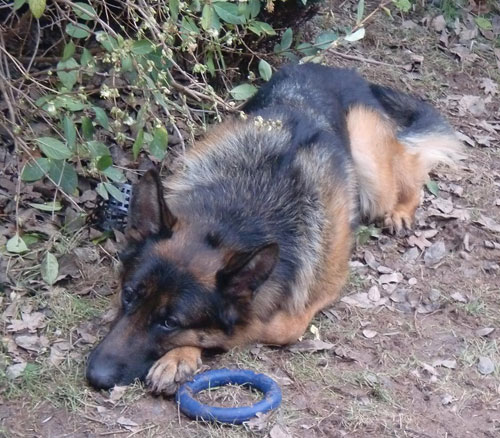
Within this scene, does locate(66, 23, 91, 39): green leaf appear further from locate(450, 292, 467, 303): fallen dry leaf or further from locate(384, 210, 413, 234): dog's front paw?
locate(450, 292, 467, 303): fallen dry leaf

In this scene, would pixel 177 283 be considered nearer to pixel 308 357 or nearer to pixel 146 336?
pixel 146 336

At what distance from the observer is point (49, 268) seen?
478 centimetres

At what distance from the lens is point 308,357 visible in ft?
15.6

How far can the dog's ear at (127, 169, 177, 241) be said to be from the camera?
4.24 metres

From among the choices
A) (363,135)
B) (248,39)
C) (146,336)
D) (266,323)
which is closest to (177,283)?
(146,336)

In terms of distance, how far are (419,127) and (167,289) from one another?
351cm

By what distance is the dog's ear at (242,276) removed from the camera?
13.5 ft

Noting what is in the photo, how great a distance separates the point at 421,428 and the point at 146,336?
1.53 m

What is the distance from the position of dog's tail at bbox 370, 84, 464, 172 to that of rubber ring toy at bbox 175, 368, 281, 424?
305cm

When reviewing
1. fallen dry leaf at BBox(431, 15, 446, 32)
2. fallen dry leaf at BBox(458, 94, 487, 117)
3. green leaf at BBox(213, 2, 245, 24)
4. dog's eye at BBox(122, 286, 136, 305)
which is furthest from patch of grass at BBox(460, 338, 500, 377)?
fallen dry leaf at BBox(431, 15, 446, 32)

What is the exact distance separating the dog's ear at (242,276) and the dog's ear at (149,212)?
0.40 m

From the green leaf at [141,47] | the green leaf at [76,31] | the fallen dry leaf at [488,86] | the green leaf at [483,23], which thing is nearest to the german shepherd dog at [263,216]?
the green leaf at [141,47]

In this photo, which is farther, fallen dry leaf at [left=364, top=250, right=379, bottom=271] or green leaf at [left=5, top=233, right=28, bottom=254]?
fallen dry leaf at [left=364, top=250, right=379, bottom=271]

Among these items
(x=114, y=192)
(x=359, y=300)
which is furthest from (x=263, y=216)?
(x=359, y=300)
